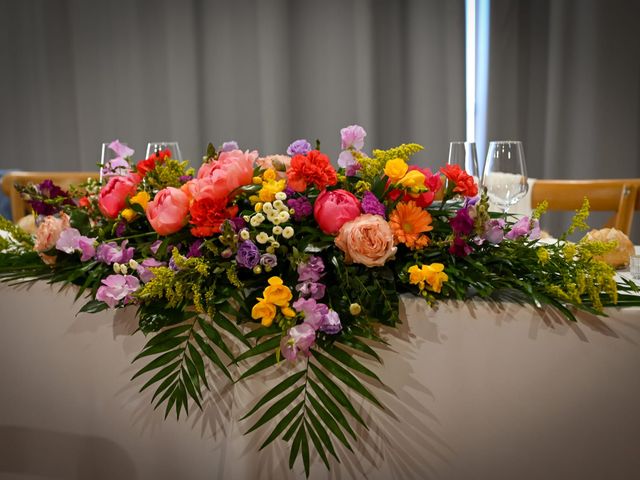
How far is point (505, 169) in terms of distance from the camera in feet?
3.11

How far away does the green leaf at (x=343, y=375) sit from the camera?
2.06ft

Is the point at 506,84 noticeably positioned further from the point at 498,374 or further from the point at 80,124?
the point at 498,374

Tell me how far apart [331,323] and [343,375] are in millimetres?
68

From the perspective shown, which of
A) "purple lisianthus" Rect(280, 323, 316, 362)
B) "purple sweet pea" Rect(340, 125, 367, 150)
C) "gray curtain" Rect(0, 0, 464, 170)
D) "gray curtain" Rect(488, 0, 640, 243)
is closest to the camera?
"purple lisianthus" Rect(280, 323, 316, 362)

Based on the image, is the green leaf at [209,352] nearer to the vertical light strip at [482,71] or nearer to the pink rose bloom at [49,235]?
the pink rose bloom at [49,235]

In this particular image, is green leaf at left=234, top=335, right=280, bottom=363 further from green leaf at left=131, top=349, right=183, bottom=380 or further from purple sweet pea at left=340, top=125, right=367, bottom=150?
purple sweet pea at left=340, top=125, right=367, bottom=150

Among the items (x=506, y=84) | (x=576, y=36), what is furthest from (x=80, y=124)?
(x=576, y=36)

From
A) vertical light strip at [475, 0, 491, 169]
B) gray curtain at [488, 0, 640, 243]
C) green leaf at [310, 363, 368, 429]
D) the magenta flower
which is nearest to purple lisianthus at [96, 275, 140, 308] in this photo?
the magenta flower

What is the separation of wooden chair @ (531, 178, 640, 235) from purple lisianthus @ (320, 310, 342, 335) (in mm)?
1255

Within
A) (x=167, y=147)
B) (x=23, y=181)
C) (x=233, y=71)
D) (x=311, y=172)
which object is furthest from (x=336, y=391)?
(x=233, y=71)

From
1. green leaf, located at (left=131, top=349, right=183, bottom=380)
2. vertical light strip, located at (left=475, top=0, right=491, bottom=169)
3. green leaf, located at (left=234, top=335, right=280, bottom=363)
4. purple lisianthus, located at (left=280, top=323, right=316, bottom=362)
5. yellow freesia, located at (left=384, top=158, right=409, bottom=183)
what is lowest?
green leaf, located at (left=131, top=349, right=183, bottom=380)

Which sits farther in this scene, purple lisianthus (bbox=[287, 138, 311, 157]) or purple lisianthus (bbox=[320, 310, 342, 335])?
purple lisianthus (bbox=[287, 138, 311, 157])

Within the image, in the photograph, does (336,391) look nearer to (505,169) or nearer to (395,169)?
(395,169)

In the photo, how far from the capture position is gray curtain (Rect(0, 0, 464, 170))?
3.37 metres
